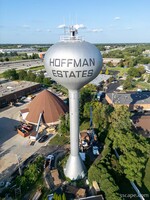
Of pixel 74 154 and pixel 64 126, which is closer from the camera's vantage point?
pixel 74 154

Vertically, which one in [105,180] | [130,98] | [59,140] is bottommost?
[59,140]

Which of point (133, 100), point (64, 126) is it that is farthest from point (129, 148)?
point (133, 100)

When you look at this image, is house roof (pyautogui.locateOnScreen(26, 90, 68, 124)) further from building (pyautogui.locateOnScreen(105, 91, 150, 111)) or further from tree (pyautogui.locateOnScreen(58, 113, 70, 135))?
building (pyautogui.locateOnScreen(105, 91, 150, 111))

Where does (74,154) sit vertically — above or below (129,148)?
below

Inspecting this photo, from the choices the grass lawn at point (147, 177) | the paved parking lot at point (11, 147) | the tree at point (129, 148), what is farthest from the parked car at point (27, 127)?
the grass lawn at point (147, 177)

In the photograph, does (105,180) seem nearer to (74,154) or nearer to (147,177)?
(74,154)

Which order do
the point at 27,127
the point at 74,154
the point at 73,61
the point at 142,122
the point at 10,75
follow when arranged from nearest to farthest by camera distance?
the point at 73,61 → the point at 74,154 → the point at 27,127 → the point at 142,122 → the point at 10,75

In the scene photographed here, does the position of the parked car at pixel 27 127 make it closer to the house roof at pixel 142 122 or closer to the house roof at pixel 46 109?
the house roof at pixel 46 109

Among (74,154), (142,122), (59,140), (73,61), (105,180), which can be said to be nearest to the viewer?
(73,61)
